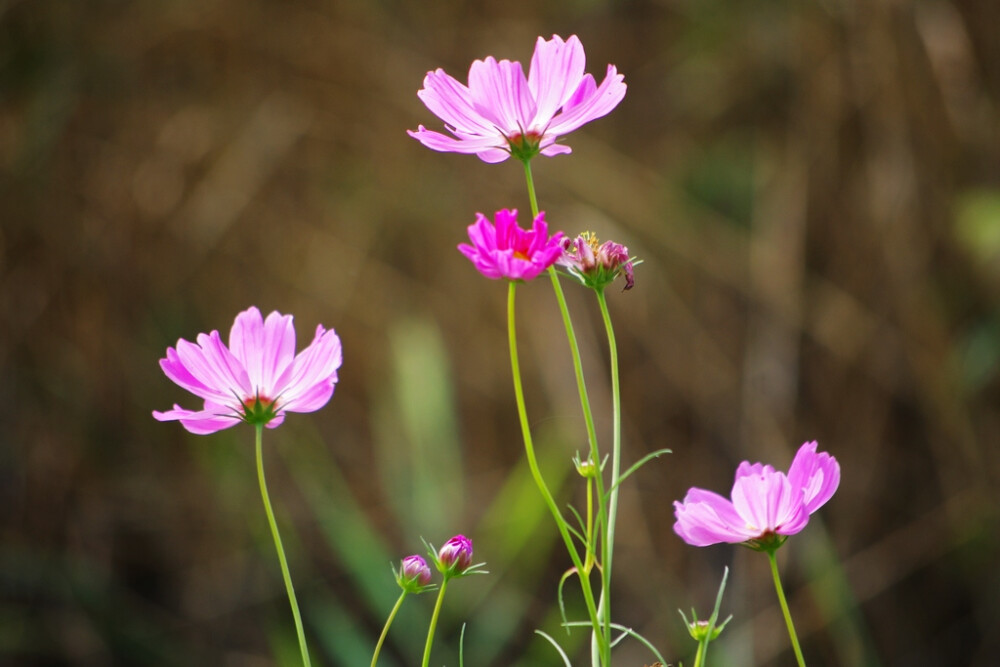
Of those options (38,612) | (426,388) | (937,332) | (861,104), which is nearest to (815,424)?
(937,332)

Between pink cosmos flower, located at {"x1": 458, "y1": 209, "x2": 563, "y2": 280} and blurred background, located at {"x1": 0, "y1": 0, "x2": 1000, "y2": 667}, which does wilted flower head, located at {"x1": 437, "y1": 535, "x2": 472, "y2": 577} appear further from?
blurred background, located at {"x1": 0, "y1": 0, "x2": 1000, "y2": 667}

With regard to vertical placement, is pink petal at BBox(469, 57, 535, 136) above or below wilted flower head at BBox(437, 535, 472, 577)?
above

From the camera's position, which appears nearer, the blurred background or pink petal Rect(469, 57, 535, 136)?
pink petal Rect(469, 57, 535, 136)

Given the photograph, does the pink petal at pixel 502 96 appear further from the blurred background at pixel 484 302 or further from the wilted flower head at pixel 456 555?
the blurred background at pixel 484 302

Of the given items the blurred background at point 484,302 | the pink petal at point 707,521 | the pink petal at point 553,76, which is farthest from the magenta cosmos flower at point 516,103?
the blurred background at point 484,302

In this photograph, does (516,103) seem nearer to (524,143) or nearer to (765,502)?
(524,143)

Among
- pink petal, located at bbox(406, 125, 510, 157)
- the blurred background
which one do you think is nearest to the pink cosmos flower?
pink petal, located at bbox(406, 125, 510, 157)

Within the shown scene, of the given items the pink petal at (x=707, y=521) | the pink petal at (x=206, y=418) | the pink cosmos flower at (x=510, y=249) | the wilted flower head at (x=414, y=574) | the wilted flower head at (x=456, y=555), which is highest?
the pink cosmos flower at (x=510, y=249)
